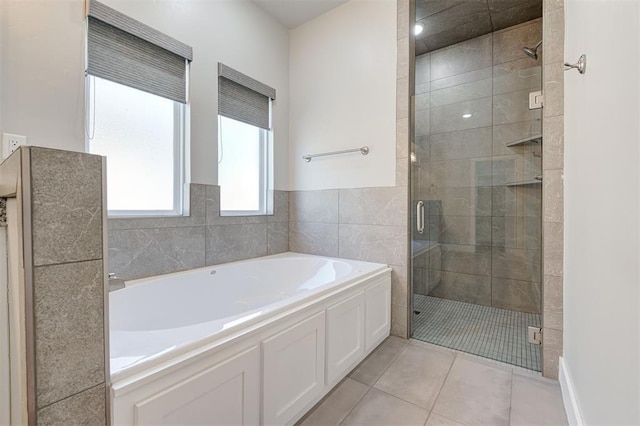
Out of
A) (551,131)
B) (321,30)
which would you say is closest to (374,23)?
(321,30)

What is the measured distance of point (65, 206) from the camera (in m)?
0.60

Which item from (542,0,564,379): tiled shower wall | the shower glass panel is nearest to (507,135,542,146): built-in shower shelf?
the shower glass panel

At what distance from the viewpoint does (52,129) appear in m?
1.43

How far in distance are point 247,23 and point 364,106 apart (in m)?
1.20

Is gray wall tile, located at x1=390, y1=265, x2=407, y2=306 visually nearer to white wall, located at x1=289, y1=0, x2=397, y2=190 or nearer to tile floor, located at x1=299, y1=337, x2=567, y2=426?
tile floor, located at x1=299, y1=337, x2=567, y2=426

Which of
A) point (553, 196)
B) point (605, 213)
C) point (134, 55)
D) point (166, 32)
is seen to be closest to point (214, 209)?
point (134, 55)

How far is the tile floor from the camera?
4.49ft

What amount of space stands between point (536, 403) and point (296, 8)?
3.24 metres

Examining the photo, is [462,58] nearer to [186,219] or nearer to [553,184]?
[553,184]

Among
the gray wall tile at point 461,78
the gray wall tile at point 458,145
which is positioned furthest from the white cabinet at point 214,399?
the gray wall tile at point 461,78

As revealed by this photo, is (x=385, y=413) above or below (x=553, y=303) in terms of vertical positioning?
below

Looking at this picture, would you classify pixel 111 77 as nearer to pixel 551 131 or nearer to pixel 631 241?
pixel 631 241

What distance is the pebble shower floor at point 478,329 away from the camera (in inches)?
75.0

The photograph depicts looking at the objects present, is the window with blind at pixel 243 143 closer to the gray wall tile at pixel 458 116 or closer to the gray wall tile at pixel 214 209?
the gray wall tile at pixel 214 209
